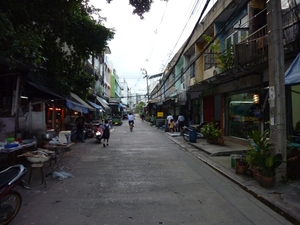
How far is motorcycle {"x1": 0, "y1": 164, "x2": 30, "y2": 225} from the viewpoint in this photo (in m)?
4.07

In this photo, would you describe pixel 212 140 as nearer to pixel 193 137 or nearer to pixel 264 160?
pixel 193 137

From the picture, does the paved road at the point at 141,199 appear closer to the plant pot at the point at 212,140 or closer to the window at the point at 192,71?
the plant pot at the point at 212,140

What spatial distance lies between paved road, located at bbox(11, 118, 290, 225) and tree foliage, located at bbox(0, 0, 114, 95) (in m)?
3.49

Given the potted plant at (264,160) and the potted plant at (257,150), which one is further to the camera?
the potted plant at (257,150)

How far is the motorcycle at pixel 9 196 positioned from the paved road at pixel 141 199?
201 millimetres

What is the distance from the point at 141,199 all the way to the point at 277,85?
4.30 meters

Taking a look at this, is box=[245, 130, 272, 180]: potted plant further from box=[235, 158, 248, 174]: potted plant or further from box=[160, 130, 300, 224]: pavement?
box=[235, 158, 248, 174]: potted plant

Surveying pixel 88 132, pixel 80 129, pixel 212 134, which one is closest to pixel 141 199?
pixel 212 134

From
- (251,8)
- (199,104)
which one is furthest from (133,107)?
(251,8)

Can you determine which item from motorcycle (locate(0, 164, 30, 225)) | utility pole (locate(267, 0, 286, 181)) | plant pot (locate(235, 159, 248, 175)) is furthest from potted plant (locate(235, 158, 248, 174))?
motorcycle (locate(0, 164, 30, 225))

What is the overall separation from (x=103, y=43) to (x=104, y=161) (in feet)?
18.0

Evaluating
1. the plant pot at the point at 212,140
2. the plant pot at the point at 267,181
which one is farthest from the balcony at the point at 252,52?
the plant pot at the point at 267,181

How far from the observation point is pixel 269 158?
6.30 m

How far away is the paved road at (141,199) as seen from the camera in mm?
4453
